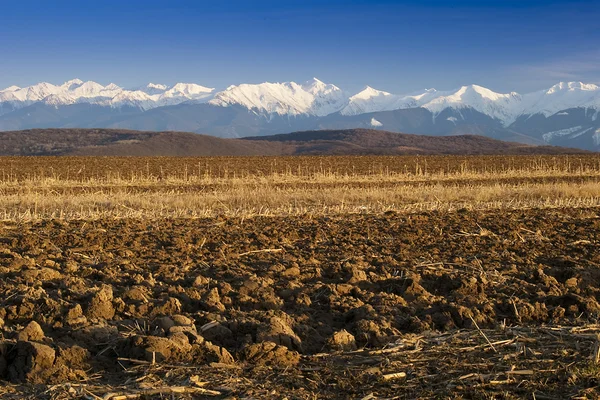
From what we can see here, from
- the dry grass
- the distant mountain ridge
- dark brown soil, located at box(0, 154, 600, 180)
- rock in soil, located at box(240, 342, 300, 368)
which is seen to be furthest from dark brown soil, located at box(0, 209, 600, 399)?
the distant mountain ridge

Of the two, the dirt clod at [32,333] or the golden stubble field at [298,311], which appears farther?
the dirt clod at [32,333]

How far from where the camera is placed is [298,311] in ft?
21.0

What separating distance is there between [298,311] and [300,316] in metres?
0.32

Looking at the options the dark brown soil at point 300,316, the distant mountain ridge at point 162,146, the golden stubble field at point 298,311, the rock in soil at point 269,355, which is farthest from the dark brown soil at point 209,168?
the distant mountain ridge at point 162,146

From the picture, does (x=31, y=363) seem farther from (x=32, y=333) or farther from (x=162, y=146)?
(x=162, y=146)

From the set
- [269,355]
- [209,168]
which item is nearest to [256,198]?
[269,355]

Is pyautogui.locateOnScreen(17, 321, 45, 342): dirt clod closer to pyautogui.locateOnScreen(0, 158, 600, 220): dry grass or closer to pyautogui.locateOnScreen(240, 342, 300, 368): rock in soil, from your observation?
pyautogui.locateOnScreen(240, 342, 300, 368): rock in soil

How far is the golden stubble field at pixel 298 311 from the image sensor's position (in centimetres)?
464

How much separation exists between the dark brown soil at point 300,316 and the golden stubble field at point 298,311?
0.06 feet

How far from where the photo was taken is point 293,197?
757 inches

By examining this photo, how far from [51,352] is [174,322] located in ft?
3.63

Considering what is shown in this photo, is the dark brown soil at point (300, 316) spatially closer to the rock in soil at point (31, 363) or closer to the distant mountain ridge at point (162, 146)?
the rock in soil at point (31, 363)

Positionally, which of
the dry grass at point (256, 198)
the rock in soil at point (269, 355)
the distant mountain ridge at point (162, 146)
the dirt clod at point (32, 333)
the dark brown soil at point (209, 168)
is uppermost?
the distant mountain ridge at point (162, 146)

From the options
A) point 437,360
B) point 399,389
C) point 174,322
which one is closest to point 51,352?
point 174,322
